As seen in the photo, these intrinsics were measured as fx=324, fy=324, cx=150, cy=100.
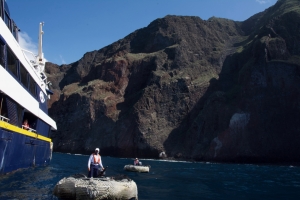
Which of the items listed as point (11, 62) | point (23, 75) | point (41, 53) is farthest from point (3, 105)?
point (41, 53)

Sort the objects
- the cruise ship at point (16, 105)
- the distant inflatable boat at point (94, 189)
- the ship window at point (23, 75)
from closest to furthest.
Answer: the distant inflatable boat at point (94, 189) < the cruise ship at point (16, 105) < the ship window at point (23, 75)

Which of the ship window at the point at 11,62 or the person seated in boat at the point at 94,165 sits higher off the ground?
the ship window at the point at 11,62

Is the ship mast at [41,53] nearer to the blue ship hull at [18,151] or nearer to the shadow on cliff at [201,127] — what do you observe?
the blue ship hull at [18,151]

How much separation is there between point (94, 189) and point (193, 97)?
82.4 meters

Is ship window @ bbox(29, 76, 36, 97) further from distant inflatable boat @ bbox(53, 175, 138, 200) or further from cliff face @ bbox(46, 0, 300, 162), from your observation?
cliff face @ bbox(46, 0, 300, 162)

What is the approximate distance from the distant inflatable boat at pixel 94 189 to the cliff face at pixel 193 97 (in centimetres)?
5973

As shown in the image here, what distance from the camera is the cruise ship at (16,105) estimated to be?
739 inches

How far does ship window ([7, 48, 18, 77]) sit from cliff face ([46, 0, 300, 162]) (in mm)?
57309

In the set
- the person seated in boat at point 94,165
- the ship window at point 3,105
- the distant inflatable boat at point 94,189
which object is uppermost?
the ship window at point 3,105

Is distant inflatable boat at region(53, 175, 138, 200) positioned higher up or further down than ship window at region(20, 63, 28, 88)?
further down

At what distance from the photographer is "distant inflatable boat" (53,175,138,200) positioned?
13.0 metres

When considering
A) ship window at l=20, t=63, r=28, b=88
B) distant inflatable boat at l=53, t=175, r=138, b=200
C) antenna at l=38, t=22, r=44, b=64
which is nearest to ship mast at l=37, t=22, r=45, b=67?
antenna at l=38, t=22, r=44, b=64

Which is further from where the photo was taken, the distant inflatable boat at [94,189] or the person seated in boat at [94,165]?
the person seated in boat at [94,165]

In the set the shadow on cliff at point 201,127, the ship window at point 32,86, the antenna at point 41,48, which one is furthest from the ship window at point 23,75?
the shadow on cliff at point 201,127
